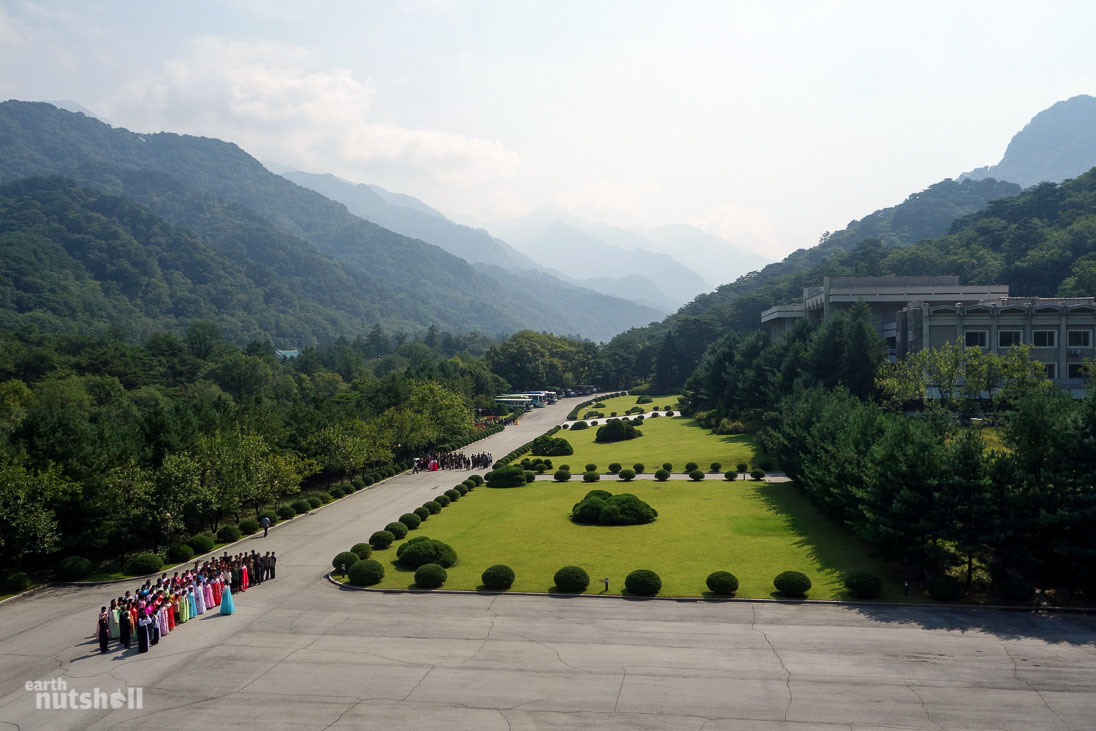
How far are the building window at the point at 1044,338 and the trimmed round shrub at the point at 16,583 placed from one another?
77409 mm

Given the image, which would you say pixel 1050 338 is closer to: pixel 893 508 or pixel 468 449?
pixel 893 508

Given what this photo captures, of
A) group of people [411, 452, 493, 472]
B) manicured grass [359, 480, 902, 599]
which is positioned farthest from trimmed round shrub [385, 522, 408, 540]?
group of people [411, 452, 493, 472]

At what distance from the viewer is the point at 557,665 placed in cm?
2183

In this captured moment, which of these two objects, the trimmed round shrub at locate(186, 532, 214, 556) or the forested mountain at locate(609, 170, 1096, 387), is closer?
the trimmed round shrub at locate(186, 532, 214, 556)

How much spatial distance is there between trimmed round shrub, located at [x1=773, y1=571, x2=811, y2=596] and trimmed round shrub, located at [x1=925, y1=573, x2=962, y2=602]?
4.55m

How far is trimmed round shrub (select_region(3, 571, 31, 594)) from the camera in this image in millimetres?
29875

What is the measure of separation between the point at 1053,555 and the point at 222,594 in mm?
31453

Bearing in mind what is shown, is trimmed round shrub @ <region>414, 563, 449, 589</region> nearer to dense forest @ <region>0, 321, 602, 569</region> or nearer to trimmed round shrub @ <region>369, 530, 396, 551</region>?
trimmed round shrub @ <region>369, 530, 396, 551</region>

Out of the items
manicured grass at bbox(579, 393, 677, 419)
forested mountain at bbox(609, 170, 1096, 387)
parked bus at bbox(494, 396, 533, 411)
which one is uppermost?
forested mountain at bbox(609, 170, 1096, 387)


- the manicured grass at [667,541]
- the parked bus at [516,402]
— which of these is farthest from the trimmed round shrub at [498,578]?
the parked bus at [516,402]

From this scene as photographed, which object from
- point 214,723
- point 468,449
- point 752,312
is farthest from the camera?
point 752,312

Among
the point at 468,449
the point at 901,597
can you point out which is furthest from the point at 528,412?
the point at 901,597

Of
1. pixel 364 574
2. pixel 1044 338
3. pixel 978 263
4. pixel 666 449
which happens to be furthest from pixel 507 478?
pixel 978 263

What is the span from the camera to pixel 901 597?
2766cm
